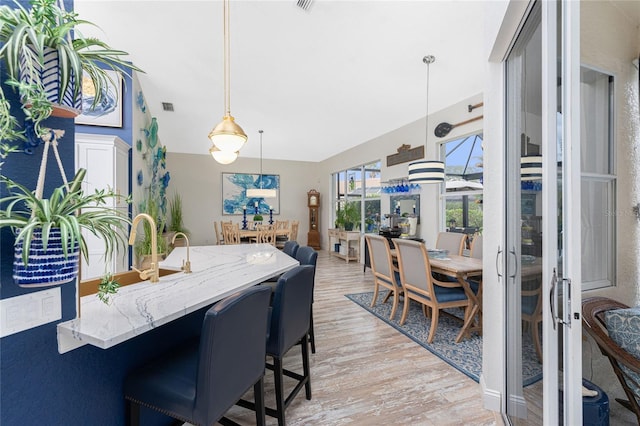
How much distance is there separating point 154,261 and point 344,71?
2937 mm

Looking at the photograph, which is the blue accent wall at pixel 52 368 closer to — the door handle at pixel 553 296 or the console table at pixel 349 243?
the door handle at pixel 553 296

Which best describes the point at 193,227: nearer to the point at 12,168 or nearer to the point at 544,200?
the point at 12,168

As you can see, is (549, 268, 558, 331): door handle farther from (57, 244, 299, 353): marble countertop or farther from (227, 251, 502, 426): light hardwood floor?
(57, 244, 299, 353): marble countertop

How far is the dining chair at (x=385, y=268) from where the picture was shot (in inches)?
130

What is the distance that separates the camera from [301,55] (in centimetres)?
305

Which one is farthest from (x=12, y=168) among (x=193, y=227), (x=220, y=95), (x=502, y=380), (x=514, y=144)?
(x=193, y=227)

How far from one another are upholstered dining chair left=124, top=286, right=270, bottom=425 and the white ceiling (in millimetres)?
1834

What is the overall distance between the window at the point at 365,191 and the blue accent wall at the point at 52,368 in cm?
553

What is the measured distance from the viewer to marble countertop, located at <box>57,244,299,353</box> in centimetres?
98

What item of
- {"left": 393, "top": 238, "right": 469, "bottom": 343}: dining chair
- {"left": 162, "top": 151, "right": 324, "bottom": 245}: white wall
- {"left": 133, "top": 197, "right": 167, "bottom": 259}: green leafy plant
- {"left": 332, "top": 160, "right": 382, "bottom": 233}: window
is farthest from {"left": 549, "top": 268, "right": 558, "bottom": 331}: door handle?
{"left": 162, "top": 151, "right": 324, "bottom": 245}: white wall

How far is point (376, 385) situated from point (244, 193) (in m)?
7.20

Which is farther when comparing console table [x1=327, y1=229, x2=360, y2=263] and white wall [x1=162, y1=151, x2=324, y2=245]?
white wall [x1=162, y1=151, x2=324, y2=245]

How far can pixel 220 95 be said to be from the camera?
4133mm

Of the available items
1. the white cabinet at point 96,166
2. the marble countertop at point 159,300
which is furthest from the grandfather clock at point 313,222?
the marble countertop at point 159,300
